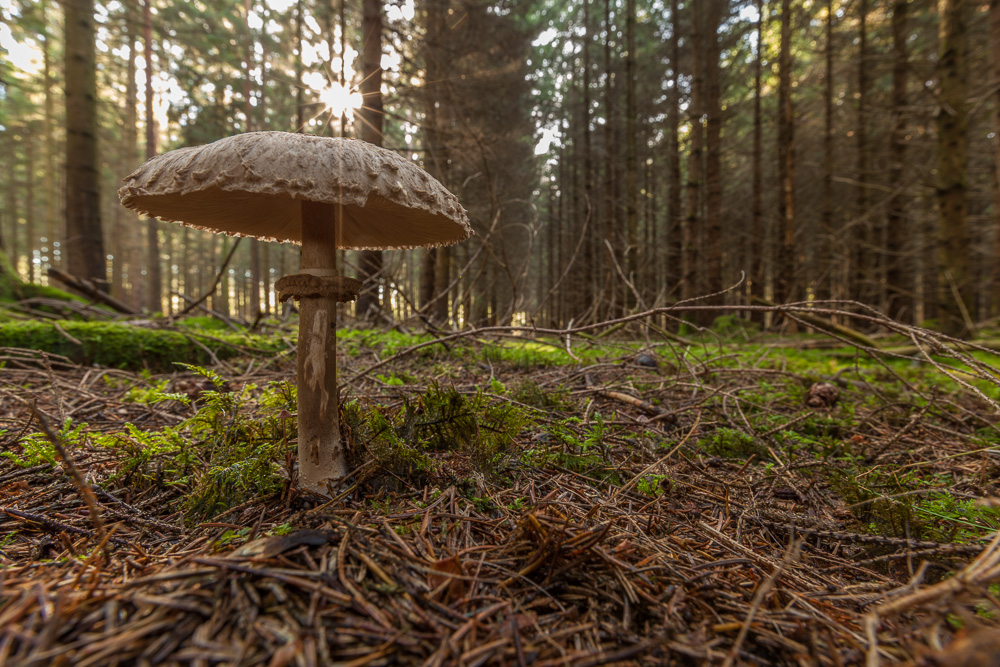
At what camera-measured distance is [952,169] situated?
19.0 ft

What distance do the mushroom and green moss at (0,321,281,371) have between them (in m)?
2.34

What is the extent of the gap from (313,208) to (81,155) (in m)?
8.42

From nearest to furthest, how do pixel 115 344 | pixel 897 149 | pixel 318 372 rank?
pixel 318 372 < pixel 115 344 < pixel 897 149

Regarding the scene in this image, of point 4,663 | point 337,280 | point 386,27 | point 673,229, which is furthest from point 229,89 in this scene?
point 4,663

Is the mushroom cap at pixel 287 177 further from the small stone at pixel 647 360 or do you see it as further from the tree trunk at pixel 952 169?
the tree trunk at pixel 952 169

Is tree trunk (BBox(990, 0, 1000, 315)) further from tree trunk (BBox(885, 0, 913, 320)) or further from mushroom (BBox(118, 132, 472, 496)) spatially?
mushroom (BBox(118, 132, 472, 496))

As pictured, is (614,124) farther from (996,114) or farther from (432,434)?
(432,434)

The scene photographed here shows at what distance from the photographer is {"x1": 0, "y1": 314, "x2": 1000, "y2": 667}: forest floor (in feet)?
3.41

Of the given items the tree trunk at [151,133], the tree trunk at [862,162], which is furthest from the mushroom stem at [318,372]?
the tree trunk at [151,133]

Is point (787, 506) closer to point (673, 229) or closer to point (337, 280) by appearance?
point (337, 280)

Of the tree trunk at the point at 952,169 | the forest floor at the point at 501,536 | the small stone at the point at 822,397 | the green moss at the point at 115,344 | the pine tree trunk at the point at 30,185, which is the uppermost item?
the pine tree trunk at the point at 30,185

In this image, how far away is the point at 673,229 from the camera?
11789mm

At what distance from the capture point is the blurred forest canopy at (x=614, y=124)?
5.97 m

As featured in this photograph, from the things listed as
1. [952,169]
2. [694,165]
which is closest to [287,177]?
[952,169]
